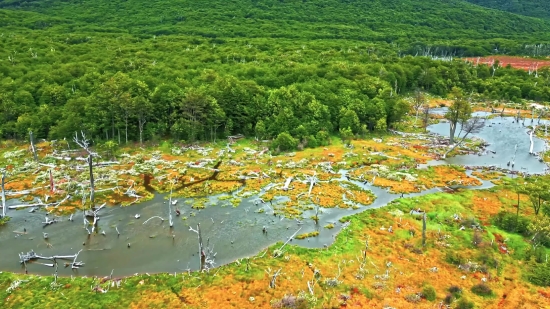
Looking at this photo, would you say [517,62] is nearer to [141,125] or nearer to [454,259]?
[454,259]

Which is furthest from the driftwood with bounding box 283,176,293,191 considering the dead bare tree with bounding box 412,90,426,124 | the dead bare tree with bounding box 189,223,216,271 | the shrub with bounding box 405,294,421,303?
the dead bare tree with bounding box 412,90,426,124

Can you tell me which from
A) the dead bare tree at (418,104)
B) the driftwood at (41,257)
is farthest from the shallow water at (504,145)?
the driftwood at (41,257)

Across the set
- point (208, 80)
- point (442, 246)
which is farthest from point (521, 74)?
point (442, 246)

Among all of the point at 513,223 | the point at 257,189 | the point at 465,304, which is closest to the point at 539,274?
the point at 513,223

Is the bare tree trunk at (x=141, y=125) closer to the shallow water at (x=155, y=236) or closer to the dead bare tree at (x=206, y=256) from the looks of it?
the shallow water at (x=155, y=236)

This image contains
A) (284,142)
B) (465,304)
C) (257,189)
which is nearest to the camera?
(465,304)

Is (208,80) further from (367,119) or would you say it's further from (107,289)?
(107,289)

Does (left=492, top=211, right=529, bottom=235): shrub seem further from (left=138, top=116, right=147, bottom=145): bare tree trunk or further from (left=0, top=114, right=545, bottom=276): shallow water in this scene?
(left=138, top=116, right=147, bottom=145): bare tree trunk

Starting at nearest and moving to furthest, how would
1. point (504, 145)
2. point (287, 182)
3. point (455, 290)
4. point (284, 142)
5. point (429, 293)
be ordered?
point (429, 293) < point (455, 290) < point (287, 182) < point (284, 142) < point (504, 145)
